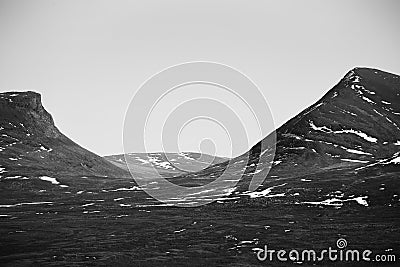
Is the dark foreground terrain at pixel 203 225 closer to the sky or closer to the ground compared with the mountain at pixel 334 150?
closer to the ground

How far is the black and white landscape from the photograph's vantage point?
6084cm

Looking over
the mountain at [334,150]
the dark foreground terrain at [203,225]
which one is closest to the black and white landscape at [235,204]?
the dark foreground terrain at [203,225]

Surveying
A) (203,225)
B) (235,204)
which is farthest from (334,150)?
(203,225)

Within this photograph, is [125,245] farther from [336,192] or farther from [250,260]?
[336,192]

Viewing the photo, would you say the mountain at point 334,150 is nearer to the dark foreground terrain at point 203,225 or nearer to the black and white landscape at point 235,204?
the black and white landscape at point 235,204

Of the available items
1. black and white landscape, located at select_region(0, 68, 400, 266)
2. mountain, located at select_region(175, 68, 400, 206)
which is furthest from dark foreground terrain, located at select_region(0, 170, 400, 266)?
mountain, located at select_region(175, 68, 400, 206)

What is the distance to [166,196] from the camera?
5054 inches

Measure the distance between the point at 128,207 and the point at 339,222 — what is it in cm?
4953

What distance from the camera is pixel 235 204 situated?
10175 cm

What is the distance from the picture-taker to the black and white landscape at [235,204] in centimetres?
6084

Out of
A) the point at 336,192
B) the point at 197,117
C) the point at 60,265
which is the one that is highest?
the point at 197,117

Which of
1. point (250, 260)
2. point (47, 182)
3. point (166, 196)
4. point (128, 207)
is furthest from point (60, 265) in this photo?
point (47, 182)

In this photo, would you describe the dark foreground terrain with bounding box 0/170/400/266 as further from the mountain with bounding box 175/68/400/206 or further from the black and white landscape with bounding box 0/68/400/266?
the mountain with bounding box 175/68/400/206

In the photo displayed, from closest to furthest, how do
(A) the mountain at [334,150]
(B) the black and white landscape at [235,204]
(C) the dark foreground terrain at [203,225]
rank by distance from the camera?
(C) the dark foreground terrain at [203,225] < (B) the black and white landscape at [235,204] < (A) the mountain at [334,150]
